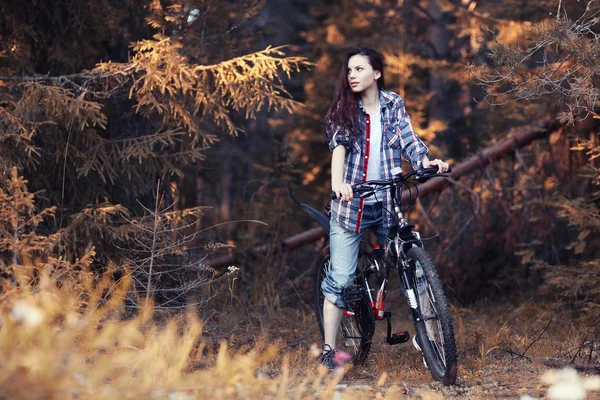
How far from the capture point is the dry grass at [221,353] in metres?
3.06

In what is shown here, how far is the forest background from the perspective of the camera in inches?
189

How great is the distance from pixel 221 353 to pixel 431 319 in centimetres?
162

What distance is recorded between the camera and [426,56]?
524 inches

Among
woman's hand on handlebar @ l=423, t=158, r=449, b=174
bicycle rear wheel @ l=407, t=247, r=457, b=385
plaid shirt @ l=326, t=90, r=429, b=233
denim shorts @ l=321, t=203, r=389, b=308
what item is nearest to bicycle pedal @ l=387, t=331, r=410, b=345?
bicycle rear wheel @ l=407, t=247, r=457, b=385

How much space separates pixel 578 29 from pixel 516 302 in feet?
12.4

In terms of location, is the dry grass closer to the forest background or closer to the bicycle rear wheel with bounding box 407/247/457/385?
the forest background

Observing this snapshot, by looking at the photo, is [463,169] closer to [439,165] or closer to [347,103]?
[347,103]

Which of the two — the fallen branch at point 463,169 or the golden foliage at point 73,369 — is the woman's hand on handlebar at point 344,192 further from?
the fallen branch at point 463,169

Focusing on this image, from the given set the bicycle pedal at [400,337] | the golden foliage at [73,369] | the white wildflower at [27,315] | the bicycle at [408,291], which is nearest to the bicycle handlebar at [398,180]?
the bicycle at [408,291]

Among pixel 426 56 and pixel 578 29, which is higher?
pixel 426 56

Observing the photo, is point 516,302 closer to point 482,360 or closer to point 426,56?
point 482,360

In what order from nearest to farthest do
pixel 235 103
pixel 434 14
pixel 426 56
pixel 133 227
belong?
pixel 133 227 < pixel 235 103 < pixel 434 14 < pixel 426 56

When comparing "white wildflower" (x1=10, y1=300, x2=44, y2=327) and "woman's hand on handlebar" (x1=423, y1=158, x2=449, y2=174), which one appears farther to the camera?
"woman's hand on handlebar" (x1=423, y1=158, x2=449, y2=174)

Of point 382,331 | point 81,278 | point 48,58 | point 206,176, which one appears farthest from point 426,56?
point 81,278
